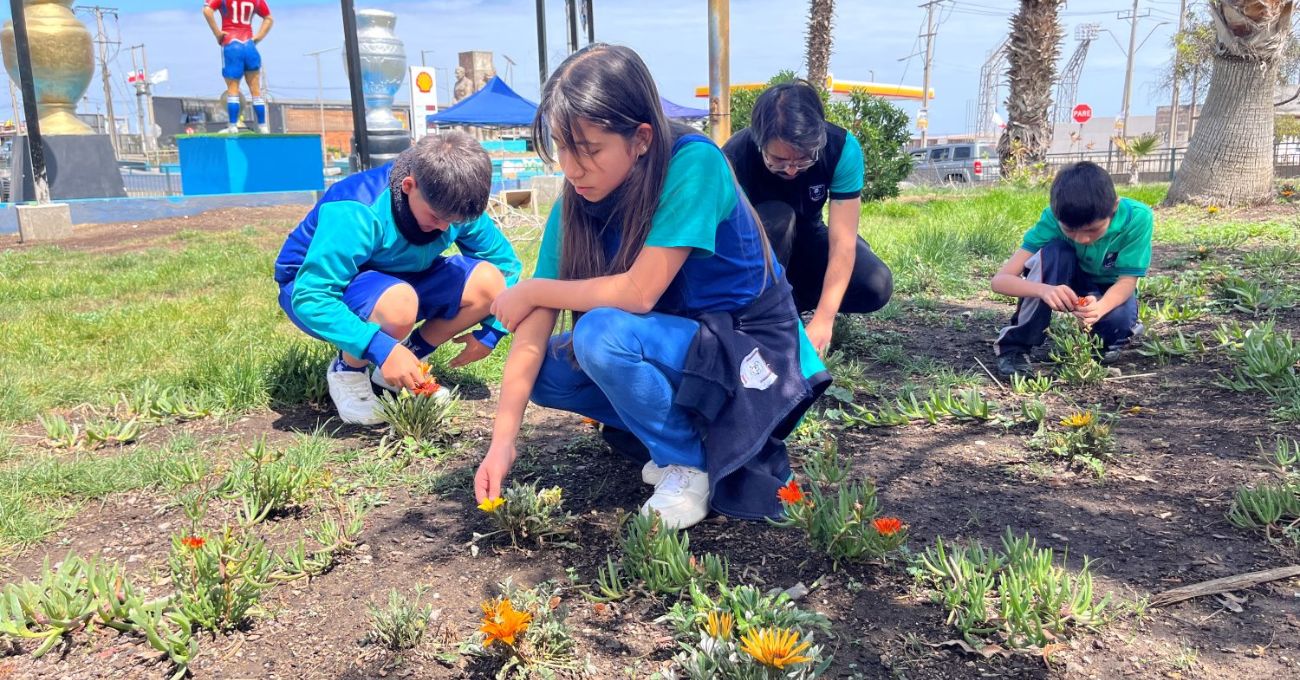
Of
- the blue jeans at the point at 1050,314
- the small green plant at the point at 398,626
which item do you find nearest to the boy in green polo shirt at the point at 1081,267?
the blue jeans at the point at 1050,314

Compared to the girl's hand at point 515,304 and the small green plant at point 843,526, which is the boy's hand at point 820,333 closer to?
the small green plant at point 843,526

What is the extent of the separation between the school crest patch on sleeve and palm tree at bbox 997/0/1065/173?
482 inches

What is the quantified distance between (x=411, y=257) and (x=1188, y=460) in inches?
93.1

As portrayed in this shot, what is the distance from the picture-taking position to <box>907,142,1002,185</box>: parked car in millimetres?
22922

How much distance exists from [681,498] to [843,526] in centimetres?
40

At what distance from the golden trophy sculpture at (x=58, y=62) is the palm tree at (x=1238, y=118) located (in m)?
12.6

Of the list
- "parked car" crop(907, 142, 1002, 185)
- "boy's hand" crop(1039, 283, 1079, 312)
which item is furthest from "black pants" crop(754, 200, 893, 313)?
"parked car" crop(907, 142, 1002, 185)

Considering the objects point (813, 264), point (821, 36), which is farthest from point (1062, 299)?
point (821, 36)

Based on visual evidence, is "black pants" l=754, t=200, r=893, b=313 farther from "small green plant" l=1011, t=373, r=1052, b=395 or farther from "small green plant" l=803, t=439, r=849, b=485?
"small green plant" l=803, t=439, r=849, b=485

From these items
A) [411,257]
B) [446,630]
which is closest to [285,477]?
[446,630]

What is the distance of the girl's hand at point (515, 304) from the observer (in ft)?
6.75

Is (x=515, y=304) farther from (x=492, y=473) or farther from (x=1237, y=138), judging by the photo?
(x=1237, y=138)

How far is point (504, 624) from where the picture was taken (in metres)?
1.46

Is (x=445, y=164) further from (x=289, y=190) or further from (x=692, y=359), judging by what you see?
(x=289, y=190)
